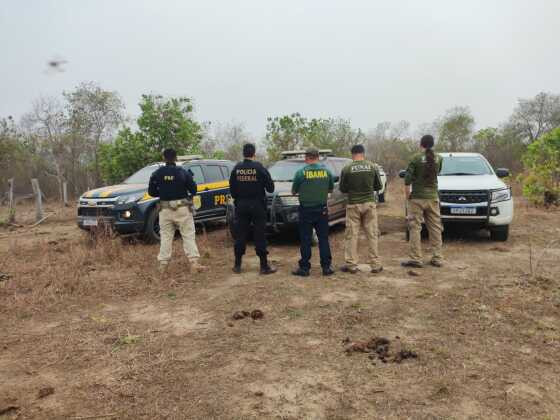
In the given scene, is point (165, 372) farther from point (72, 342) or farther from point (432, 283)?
point (432, 283)

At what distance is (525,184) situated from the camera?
12.9m

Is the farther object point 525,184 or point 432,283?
point 525,184

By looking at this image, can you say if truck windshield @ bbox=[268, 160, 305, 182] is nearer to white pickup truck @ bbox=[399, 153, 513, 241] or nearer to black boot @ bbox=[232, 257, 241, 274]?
white pickup truck @ bbox=[399, 153, 513, 241]

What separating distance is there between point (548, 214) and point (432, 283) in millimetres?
7929

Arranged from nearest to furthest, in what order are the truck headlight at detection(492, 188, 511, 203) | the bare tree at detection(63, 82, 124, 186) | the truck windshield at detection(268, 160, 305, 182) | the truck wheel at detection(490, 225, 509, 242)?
the truck headlight at detection(492, 188, 511, 203), the truck wheel at detection(490, 225, 509, 242), the truck windshield at detection(268, 160, 305, 182), the bare tree at detection(63, 82, 124, 186)

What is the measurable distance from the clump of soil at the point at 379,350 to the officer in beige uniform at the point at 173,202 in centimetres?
320

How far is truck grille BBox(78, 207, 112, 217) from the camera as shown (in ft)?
26.0

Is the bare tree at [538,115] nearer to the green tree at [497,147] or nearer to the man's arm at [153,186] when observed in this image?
the green tree at [497,147]

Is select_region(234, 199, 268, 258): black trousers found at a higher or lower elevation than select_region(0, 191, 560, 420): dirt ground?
higher

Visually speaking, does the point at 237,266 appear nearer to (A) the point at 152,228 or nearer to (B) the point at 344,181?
(B) the point at 344,181

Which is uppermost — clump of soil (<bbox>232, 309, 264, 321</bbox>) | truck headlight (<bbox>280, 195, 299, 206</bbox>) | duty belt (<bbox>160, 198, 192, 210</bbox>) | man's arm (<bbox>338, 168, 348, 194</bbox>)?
man's arm (<bbox>338, 168, 348, 194</bbox>)

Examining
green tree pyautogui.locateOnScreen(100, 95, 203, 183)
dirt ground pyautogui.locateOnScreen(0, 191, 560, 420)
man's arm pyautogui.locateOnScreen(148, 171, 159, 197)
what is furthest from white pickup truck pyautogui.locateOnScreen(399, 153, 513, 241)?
green tree pyautogui.locateOnScreen(100, 95, 203, 183)

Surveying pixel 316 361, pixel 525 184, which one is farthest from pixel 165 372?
pixel 525 184

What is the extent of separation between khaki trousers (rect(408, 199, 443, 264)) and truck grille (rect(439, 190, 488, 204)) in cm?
133
